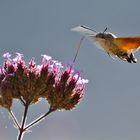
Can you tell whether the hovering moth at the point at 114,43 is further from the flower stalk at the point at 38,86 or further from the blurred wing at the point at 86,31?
the flower stalk at the point at 38,86

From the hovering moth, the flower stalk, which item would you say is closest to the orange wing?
the hovering moth

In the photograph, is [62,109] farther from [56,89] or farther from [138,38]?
[138,38]

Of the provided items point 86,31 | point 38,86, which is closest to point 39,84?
point 38,86

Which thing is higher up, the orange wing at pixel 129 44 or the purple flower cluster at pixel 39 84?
the purple flower cluster at pixel 39 84

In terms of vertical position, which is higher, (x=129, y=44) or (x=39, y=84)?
(x=39, y=84)

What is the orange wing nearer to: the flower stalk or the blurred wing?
the blurred wing

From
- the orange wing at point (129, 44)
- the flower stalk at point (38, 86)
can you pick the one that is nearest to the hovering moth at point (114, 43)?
the orange wing at point (129, 44)

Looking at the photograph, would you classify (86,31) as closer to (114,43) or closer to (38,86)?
(114,43)

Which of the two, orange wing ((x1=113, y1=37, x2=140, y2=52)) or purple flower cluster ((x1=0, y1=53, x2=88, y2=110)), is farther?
purple flower cluster ((x1=0, y1=53, x2=88, y2=110))
